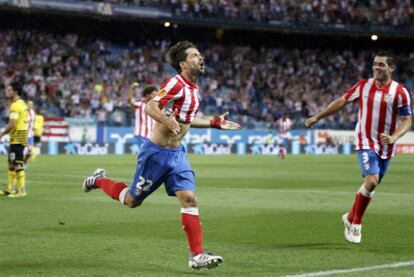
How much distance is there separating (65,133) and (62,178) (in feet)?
68.9

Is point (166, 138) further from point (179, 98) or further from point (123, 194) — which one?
point (123, 194)

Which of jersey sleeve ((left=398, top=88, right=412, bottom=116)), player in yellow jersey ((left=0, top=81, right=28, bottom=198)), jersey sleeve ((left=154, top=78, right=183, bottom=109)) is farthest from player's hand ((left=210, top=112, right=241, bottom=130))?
player in yellow jersey ((left=0, top=81, right=28, bottom=198))

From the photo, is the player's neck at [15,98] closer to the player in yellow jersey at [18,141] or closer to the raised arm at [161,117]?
the player in yellow jersey at [18,141]

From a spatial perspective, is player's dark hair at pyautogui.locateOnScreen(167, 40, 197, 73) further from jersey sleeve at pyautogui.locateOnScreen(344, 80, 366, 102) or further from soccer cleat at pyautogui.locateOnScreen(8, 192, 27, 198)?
soccer cleat at pyautogui.locateOnScreen(8, 192, 27, 198)

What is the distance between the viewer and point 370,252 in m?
10.1

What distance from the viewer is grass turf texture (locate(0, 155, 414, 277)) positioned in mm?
9007

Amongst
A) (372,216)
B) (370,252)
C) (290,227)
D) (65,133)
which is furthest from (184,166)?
(65,133)

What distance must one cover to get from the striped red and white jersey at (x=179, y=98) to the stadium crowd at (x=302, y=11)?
4443cm

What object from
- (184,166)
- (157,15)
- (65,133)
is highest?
(157,15)

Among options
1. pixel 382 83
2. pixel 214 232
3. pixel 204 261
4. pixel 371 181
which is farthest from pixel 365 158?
pixel 204 261

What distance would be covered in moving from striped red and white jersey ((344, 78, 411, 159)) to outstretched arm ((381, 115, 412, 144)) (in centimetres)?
9

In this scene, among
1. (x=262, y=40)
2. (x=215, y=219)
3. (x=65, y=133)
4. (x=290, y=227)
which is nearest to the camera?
(x=290, y=227)

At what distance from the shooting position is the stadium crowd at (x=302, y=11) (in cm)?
5584

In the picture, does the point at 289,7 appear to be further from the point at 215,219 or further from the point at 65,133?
the point at 215,219
